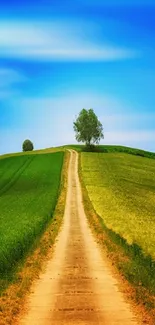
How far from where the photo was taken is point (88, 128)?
14575 cm

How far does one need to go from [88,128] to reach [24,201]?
93.6 metres

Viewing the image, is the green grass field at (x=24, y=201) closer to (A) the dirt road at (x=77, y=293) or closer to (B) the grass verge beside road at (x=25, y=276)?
(B) the grass verge beside road at (x=25, y=276)

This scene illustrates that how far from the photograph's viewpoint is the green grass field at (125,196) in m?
33.7

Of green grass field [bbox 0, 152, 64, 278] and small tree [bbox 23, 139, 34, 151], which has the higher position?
small tree [bbox 23, 139, 34, 151]

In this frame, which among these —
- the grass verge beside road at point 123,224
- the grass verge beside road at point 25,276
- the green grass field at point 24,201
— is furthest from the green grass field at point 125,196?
the green grass field at point 24,201

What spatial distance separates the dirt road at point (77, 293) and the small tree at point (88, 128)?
11576cm

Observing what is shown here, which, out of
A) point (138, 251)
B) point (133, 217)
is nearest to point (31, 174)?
point (133, 217)

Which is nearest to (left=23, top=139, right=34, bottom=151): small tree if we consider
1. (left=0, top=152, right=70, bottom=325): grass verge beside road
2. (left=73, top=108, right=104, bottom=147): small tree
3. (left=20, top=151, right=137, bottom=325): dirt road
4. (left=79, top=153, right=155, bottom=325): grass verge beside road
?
(left=73, top=108, right=104, bottom=147): small tree

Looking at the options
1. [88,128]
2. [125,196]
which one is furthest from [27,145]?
[125,196]

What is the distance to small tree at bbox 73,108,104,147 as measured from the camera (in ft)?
477

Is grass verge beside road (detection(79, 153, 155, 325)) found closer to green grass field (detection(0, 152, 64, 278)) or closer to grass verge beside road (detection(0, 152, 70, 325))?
grass verge beside road (detection(0, 152, 70, 325))

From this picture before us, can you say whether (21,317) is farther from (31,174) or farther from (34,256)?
(31,174)

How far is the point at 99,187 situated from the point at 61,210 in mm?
18530

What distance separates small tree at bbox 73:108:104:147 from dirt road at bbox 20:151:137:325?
116m
